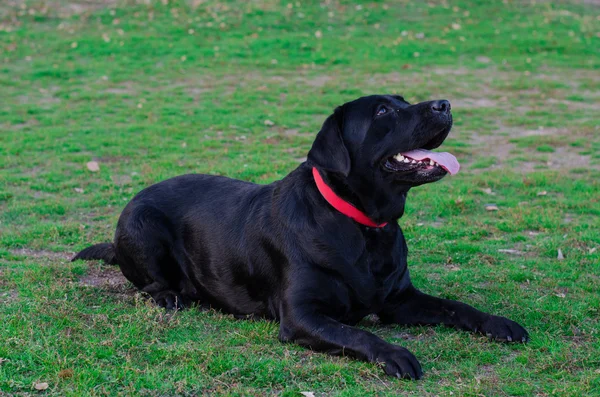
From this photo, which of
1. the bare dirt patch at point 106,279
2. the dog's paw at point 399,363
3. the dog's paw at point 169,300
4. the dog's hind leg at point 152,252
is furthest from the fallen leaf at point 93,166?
the dog's paw at point 399,363

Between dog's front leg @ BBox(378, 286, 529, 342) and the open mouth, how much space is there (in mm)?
944

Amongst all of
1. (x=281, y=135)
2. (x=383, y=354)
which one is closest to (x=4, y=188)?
(x=281, y=135)

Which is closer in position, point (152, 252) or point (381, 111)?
point (381, 111)

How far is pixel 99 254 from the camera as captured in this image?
6.88 meters

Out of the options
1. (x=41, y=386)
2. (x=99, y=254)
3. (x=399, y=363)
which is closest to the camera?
(x=41, y=386)

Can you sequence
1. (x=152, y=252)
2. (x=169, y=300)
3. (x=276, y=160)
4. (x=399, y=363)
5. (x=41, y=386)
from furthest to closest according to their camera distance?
(x=276, y=160), (x=152, y=252), (x=169, y=300), (x=399, y=363), (x=41, y=386)

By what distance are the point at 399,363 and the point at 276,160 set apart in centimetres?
675

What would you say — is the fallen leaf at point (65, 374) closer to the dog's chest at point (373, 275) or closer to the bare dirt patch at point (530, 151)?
the dog's chest at point (373, 275)

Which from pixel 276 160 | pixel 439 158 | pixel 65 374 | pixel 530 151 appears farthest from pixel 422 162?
pixel 530 151

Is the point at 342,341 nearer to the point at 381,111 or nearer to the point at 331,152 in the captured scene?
the point at 331,152

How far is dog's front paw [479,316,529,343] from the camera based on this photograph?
5062mm

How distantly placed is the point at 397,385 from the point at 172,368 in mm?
1290

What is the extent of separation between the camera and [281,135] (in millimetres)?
12656

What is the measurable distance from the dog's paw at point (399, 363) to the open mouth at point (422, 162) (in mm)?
1199
